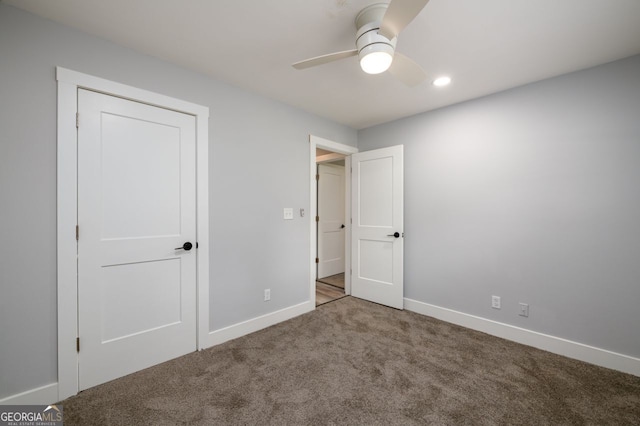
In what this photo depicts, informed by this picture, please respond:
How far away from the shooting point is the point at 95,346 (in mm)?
1824

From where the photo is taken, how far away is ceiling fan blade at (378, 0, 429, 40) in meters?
1.16

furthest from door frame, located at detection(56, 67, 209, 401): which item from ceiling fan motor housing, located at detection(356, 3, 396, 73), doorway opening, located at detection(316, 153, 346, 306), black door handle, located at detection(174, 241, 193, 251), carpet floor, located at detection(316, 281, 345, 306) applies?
doorway opening, located at detection(316, 153, 346, 306)

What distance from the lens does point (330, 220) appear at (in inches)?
200

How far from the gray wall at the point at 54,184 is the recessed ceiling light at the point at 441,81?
1471 mm

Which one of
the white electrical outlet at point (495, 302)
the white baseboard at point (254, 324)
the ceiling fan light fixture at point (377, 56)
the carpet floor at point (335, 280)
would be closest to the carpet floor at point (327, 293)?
the carpet floor at point (335, 280)

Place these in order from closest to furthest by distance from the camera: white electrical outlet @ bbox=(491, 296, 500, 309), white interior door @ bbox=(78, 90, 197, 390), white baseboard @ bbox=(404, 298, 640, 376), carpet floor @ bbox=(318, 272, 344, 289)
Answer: white interior door @ bbox=(78, 90, 197, 390) < white baseboard @ bbox=(404, 298, 640, 376) < white electrical outlet @ bbox=(491, 296, 500, 309) < carpet floor @ bbox=(318, 272, 344, 289)

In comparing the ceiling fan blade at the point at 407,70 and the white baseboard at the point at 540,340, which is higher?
the ceiling fan blade at the point at 407,70

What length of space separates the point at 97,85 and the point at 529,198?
12.5 feet

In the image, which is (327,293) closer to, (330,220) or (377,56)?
(330,220)

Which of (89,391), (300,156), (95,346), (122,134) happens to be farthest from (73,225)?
(300,156)

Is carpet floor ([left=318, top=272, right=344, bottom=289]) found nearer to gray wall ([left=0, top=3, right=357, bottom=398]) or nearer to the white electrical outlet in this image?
gray wall ([left=0, top=3, right=357, bottom=398])

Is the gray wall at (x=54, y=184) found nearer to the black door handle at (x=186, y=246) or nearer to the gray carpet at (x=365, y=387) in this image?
the black door handle at (x=186, y=246)

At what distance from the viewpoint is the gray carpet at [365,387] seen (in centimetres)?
157

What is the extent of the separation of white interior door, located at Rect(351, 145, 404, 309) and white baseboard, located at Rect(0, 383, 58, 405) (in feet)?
10.3
